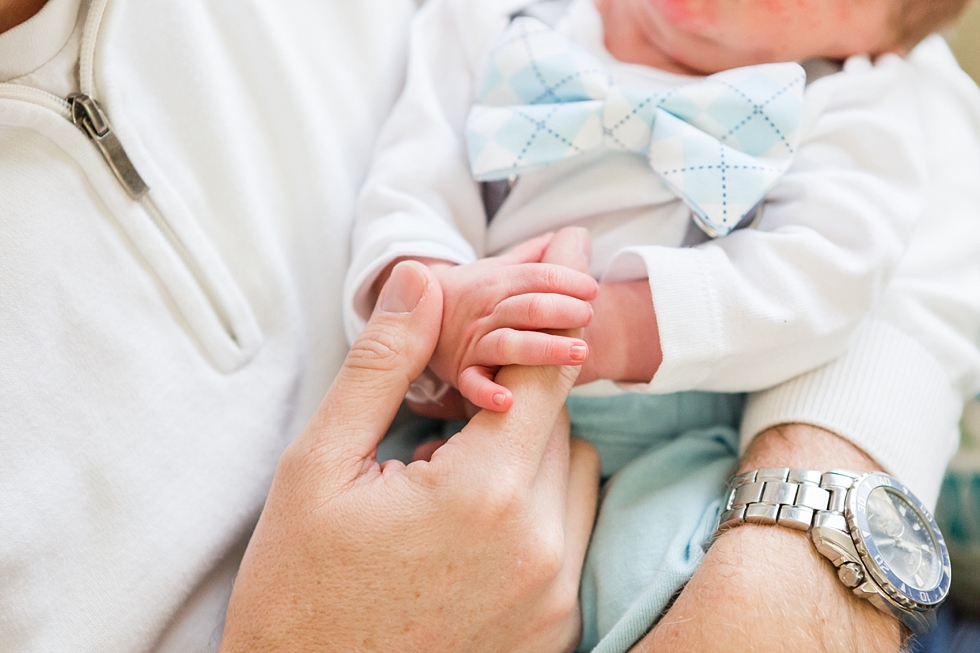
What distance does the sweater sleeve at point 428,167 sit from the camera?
2.80ft

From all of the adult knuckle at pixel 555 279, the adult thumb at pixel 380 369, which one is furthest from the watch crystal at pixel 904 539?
the adult thumb at pixel 380 369

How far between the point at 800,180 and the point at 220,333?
0.77 m

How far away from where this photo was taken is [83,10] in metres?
0.66

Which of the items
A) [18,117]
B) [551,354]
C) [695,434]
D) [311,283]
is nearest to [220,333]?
[311,283]

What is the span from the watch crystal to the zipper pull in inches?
33.7

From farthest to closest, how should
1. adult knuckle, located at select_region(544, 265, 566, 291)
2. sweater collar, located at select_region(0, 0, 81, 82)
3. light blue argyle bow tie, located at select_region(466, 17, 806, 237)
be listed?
light blue argyle bow tie, located at select_region(466, 17, 806, 237) → adult knuckle, located at select_region(544, 265, 566, 291) → sweater collar, located at select_region(0, 0, 81, 82)

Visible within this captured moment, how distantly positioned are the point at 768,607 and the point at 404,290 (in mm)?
494

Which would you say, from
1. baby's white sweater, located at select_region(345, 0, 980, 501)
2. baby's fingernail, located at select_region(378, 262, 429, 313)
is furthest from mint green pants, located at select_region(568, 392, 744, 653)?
baby's fingernail, located at select_region(378, 262, 429, 313)

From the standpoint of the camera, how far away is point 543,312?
2.28 feet

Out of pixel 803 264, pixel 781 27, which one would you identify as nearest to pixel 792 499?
pixel 803 264

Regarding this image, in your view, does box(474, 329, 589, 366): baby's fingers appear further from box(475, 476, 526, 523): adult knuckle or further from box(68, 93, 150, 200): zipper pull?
box(68, 93, 150, 200): zipper pull

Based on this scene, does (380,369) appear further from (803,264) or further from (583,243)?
(803,264)

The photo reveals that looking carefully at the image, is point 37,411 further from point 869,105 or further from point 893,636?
point 869,105

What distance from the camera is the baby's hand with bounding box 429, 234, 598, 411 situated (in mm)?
678
